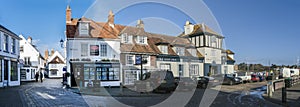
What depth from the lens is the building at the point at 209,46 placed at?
38625 mm

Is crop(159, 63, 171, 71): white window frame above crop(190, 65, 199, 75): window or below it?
above

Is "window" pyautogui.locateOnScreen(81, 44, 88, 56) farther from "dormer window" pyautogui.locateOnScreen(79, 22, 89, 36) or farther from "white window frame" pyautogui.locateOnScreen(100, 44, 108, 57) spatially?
"white window frame" pyautogui.locateOnScreen(100, 44, 108, 57)

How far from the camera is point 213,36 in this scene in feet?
132

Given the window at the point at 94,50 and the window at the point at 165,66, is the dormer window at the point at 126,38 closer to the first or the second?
the window at the point at 94,50

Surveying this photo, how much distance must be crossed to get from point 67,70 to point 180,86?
1232 centimetres

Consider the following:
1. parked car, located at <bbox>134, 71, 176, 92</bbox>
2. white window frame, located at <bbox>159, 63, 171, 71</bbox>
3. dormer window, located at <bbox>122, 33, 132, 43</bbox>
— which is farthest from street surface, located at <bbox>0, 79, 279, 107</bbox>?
white window frame, located at <bbox>159, 63, 171, 71</bbox>

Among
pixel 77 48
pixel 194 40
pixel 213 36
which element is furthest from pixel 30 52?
pixel 213 36

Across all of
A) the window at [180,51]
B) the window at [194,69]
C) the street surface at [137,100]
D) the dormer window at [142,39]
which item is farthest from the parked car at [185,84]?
the window at [194,69]

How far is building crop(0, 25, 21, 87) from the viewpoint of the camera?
22.9 m

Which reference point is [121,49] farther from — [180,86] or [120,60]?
[180,86]

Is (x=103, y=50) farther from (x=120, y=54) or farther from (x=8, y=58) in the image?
(x=8, y=58)

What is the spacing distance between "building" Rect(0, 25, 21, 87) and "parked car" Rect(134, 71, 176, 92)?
12.5 m

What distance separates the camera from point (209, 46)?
38.9 m

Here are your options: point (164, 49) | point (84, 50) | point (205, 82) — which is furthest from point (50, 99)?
point (164, 49)
